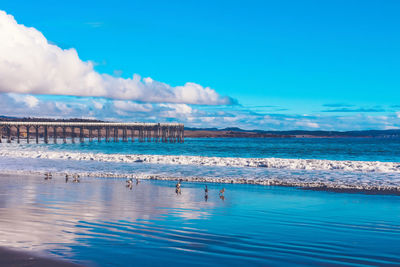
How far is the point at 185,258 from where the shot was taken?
6844 mm

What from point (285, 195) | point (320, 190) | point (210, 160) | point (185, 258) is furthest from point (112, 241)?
point (210, 160)

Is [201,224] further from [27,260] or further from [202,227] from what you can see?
[27,260]

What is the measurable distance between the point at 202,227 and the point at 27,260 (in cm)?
400

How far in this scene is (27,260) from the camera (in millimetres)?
6453

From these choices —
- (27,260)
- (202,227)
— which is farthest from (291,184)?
(27,260)

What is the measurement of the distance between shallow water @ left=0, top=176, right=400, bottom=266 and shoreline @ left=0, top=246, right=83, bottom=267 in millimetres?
337

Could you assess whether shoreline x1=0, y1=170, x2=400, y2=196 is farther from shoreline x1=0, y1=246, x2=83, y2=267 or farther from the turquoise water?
the turquoise water

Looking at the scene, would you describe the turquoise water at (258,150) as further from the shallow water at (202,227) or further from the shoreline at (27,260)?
the shoreline at (27,260)

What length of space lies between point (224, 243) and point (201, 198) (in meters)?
6.82

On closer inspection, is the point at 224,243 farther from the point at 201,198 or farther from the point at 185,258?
the point at 201,198

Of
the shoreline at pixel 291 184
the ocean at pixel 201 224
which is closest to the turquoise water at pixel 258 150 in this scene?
the shoreline at pixel 291 184

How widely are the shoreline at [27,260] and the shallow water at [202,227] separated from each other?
337 mm

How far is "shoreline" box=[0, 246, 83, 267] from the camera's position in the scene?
6254 mm

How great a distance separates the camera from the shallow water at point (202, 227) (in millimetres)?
7090
